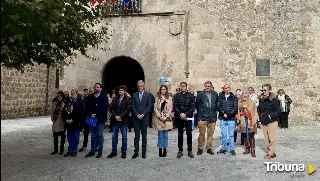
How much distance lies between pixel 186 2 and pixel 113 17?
3.04 m

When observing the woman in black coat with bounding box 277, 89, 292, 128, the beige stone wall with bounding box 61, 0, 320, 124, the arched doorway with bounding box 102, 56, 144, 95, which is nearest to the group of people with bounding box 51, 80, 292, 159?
the woman in black coat with bounding box 277, 89, 292, 128

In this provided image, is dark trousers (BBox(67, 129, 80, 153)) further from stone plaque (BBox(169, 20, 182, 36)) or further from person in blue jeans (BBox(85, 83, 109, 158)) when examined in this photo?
stone plaque (BBox(169, 20, 182, 36))

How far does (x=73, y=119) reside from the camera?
281 inches

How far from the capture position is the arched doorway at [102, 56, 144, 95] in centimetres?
1361

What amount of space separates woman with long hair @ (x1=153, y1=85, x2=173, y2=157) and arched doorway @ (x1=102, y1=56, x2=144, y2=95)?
248 inches

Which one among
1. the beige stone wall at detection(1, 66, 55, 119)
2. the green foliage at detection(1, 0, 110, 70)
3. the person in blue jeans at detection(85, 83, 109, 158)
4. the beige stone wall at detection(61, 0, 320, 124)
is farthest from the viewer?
the beige stone wall at detection(1, 66, 55, 119)

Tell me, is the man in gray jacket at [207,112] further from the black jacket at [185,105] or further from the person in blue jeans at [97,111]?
the person in blue jeans at [97,111]

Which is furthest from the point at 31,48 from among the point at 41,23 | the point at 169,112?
the point at 169,112

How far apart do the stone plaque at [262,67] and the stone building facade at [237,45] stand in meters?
0.12

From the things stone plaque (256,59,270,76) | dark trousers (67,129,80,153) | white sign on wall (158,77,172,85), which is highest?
stone plaque (256,59,270,76)

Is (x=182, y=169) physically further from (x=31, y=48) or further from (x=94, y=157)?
(x=31, y=48)

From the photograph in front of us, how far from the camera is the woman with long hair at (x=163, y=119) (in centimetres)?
698

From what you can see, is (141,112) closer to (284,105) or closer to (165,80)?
(165,80)

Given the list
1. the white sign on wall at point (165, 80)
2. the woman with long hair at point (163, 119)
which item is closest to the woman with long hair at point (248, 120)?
the woman with long hair at point (163, 119)
